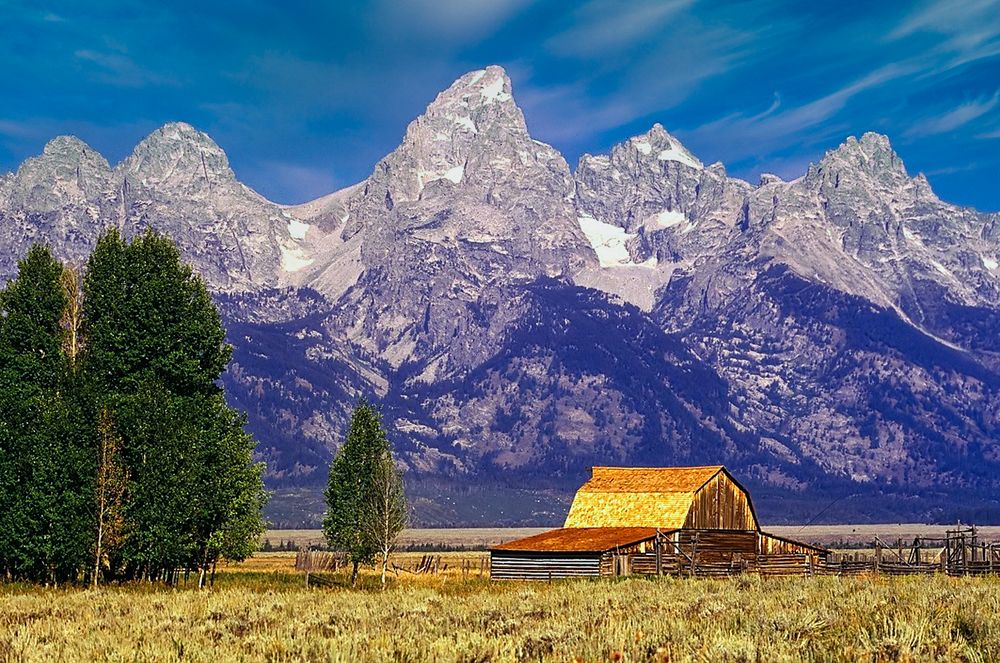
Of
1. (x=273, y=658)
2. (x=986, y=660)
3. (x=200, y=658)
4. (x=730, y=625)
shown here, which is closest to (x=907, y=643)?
(x=986, y=660)

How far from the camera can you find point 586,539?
7288 cm

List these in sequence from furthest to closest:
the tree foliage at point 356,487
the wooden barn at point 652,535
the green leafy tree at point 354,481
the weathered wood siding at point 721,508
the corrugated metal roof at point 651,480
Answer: the green leafy tree at point 354,481 < the tree foliage at point 356,487 < the corrugated metal roof at point 651,480 < the weathered wood siding at point 721,508 < the wooden barn at point 652,535

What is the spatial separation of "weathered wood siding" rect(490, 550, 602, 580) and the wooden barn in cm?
6

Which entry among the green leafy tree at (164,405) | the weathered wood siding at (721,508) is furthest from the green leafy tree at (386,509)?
the weathered wood siding at (721,508)

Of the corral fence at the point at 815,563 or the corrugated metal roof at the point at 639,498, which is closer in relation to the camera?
the corral fence at the point at 815,563

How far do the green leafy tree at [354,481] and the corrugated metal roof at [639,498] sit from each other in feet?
48.1

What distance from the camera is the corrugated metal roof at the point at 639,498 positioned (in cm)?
7512

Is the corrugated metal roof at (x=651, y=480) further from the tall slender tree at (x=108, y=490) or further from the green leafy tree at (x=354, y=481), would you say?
the tall slender tree at (x=108, y=490)

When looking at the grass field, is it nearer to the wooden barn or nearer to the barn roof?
the wooden barn

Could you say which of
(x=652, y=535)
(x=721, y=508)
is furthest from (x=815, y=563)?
(x=652, y=535)

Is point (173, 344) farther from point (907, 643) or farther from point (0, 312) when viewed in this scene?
point (907, 643)

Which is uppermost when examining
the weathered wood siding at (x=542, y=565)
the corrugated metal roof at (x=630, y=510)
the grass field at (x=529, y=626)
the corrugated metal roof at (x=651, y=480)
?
the corrugated metal roof at (x=651, y=480)

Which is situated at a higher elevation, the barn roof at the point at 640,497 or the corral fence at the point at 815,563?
the barn roof at the point at 640,497

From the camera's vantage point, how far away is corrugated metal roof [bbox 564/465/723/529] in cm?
7512
